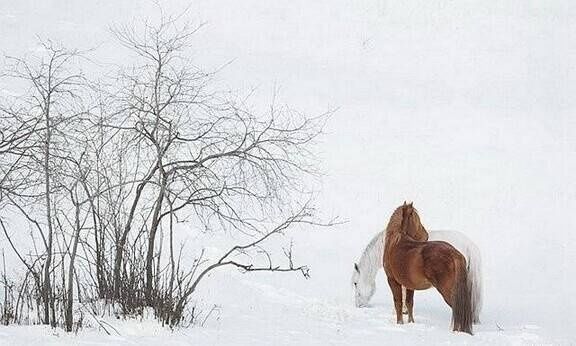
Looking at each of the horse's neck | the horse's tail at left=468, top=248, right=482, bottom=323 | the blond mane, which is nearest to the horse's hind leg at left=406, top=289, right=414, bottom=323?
the blond mane

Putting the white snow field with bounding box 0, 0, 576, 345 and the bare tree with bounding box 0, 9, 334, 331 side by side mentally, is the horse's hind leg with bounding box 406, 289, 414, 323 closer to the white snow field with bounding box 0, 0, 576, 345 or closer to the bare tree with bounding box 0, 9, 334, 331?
the white snow field with bounding box 0, 0, 576, 345

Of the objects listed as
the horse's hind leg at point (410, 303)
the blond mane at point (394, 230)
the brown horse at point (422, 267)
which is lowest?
the horse's hind leg at point (410, 303)

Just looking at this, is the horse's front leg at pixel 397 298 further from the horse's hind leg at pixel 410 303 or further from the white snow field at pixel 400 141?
the white snow field at pixel 400 141

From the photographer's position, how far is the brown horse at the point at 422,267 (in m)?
7.63

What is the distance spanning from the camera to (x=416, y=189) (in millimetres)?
15492

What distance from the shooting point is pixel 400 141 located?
1730cm

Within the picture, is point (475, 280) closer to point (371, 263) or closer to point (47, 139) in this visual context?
point (371, 263)

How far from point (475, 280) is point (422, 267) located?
2.19 ft

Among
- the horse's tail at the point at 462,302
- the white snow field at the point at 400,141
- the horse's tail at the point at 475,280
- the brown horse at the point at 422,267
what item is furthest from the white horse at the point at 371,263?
the horse's tail at the point at 462,302

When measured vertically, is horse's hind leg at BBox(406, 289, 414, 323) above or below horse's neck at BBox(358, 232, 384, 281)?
below

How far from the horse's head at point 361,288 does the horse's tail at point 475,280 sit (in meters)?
1.31

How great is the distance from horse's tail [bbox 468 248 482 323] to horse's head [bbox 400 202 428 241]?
62 centimetres

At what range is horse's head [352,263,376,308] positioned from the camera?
922cm

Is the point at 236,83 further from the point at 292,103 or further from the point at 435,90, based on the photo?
the point at 435,90
